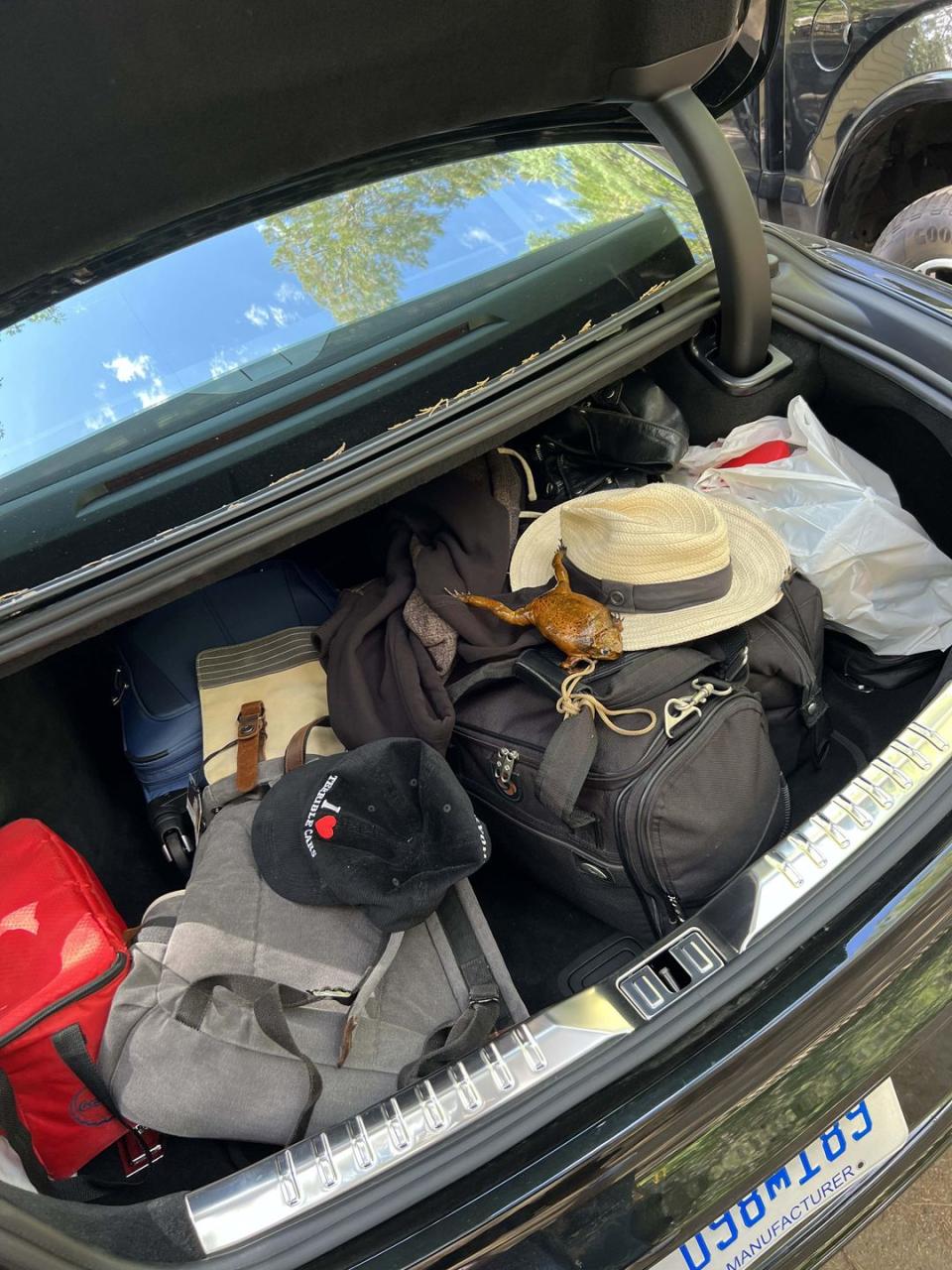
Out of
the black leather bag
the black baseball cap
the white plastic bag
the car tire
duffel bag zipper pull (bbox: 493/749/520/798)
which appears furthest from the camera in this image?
the car tire

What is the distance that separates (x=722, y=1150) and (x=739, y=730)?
1.54ft

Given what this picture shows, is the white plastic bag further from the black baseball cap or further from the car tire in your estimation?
the car tire

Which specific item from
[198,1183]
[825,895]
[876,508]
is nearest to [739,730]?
[825,895]

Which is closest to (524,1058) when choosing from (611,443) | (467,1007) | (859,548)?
(467,1007)

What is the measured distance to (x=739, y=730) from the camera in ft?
3.61

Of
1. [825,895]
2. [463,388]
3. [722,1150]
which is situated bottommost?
[722,1150]

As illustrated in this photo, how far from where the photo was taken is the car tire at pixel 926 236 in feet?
6.57

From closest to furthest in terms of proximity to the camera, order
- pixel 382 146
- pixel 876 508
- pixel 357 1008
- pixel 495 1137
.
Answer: pixel 495 1137 → pixel 357 1008 → pixel 382 146 → pixel 876 508

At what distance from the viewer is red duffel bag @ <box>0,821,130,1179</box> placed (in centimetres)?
98

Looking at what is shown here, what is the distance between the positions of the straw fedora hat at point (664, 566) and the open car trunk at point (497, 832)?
263 mm

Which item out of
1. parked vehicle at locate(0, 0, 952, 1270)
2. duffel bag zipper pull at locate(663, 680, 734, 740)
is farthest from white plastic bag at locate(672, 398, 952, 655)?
duffel bag zipper pull at locate(663, 680, 734, 740)

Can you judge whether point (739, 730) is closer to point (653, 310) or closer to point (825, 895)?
point (825, 895)

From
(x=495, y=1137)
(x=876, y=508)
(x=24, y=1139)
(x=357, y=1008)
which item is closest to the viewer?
(x=495, y=1137)

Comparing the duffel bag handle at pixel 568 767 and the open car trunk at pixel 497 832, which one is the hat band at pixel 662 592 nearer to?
the duffel bag handle at pixel 568 767
